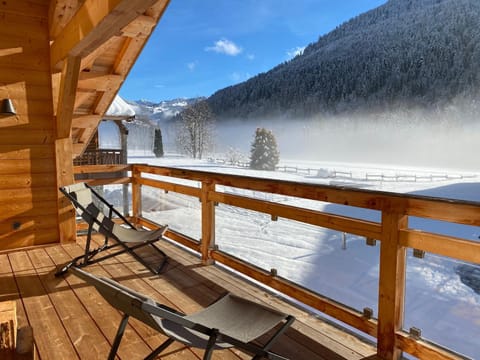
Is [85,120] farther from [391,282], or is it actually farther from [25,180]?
[391,282]

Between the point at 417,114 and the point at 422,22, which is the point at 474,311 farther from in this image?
the point at 422,22

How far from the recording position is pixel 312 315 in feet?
8.07

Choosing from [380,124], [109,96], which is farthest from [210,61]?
[109,96]

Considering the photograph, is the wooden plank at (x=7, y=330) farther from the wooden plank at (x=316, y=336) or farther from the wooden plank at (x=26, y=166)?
the wooden plank at (x=26, y=166)

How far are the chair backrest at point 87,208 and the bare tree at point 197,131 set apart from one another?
38.2 m

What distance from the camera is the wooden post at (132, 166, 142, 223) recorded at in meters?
4.83

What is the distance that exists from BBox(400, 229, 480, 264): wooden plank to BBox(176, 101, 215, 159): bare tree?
132ft

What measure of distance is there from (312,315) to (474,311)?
3.09 meters

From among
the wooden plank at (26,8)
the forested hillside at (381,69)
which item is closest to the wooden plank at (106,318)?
the wooden plank at (26,8)

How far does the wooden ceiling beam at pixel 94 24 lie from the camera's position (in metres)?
2.14

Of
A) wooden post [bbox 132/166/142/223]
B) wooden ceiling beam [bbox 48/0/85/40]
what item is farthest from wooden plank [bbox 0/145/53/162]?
wooden ceiling beam [bbox 48/0/85/40]

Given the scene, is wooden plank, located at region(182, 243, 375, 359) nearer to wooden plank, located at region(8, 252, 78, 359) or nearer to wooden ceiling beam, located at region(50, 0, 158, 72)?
wooden plank, located at region(8, 252, 78, 359)

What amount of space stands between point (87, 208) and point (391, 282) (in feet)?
9.07

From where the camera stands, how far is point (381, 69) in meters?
40.8
